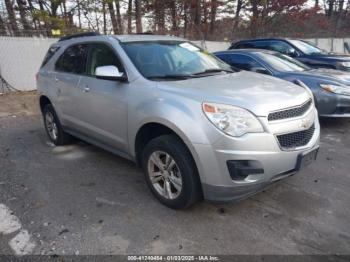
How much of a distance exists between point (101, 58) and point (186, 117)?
5.66ft

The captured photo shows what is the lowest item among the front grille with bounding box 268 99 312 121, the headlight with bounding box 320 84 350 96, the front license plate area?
the headlight with bounding box 320 84 350 96

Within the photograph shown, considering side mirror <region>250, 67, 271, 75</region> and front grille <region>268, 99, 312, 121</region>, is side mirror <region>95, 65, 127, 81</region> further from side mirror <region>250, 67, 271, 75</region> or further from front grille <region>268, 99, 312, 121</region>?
side mirror <region>250, 67, 271, 75</region>

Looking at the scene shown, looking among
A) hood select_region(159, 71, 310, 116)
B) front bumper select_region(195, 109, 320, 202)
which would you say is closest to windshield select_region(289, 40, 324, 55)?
hood select_region(159, 71, 310, 116)

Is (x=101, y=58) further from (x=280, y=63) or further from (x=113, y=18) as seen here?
(x=113, y=18)

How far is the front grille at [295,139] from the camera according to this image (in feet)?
9.06

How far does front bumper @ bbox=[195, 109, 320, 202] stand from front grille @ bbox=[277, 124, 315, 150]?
52 millimetres

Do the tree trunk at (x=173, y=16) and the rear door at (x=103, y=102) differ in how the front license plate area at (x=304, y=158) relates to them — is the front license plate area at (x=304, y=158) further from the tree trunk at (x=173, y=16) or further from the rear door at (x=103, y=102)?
the tree trunk at (x=173, y=16)

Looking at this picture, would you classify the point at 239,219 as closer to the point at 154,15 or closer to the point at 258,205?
the point at 258,205

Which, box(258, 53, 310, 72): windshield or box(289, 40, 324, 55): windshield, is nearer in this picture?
box(258, 53, 310, 72): windshield

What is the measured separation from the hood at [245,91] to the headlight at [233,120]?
2.3 inches

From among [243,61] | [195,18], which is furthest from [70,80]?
[195,18]

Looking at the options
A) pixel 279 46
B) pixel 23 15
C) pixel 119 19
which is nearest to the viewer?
pixel 279 46

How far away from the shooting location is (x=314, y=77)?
596 cm

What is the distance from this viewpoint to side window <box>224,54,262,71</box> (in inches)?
265
